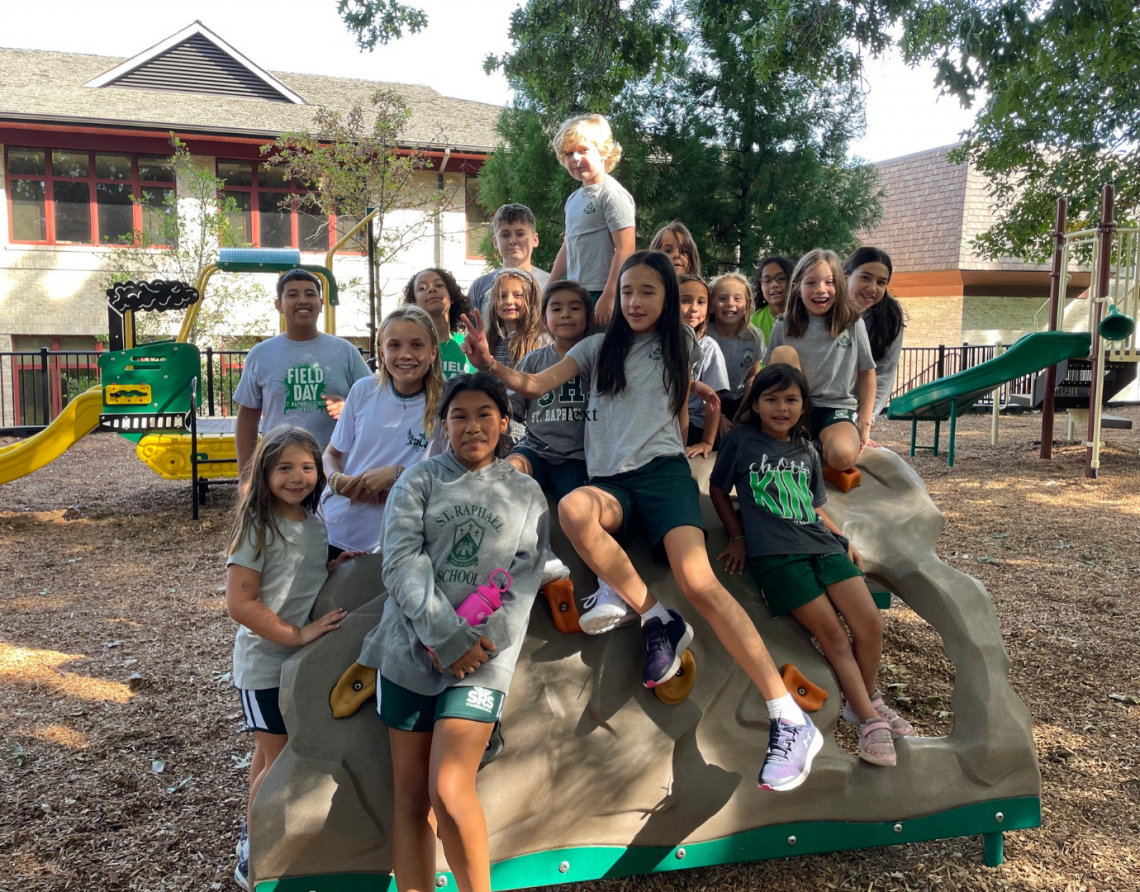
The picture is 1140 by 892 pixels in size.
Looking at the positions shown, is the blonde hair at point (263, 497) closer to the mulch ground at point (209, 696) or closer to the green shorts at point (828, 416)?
the mulch ground at point (209, 696)

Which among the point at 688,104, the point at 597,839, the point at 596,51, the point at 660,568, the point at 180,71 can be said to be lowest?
the point at 597,839

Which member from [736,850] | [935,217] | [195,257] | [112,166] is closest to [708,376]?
[736,850]

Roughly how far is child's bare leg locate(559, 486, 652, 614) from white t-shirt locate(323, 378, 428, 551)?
2.29ft

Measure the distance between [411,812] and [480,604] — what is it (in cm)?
61

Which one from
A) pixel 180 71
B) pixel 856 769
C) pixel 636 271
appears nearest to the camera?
pixel 856 769

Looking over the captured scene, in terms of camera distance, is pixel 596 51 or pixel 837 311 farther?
pixel 596 51

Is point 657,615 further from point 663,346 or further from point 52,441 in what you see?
point 52,441

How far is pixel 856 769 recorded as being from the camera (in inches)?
118

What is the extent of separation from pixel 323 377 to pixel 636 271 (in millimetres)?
1502

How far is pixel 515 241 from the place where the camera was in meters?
4.76

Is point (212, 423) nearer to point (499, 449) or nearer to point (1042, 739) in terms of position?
point (499, 449)

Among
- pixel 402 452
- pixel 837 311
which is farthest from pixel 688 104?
pixel 402 452

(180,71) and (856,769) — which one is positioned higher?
(180,71)

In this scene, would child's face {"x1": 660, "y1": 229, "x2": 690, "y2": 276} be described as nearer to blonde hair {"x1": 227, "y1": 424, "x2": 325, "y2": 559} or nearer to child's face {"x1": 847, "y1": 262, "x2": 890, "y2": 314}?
child's face {"x1": 847, "y1": 262, "x2": 890, "y2": 314}
